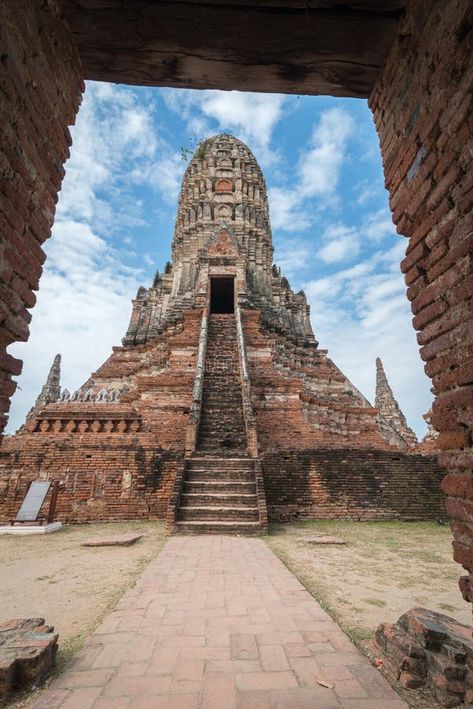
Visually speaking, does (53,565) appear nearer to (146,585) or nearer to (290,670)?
(146,585)

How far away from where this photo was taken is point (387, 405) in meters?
25.5

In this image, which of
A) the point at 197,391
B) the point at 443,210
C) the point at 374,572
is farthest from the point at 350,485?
the point at 443,210

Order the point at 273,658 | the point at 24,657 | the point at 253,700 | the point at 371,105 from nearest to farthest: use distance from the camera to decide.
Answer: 1. the point at 253,700
2. the point at 24,657
3. the point at 273,658
4. the point at 371,105

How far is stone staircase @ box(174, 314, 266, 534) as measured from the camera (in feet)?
22.7

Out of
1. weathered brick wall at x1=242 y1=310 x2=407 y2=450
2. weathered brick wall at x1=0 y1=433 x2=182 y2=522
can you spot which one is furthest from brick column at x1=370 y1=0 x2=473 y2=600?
weathered brick wall at x1=242 y1=310 x2=407 y2=450

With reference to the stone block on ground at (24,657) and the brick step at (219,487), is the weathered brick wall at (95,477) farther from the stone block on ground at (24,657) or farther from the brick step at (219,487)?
the stone block on ground at (24,657)

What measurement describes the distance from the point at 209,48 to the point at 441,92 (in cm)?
151

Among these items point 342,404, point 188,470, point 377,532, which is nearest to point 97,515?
point 188,470

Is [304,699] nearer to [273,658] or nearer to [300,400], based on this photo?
[273,658]

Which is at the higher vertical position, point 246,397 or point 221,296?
point 221,296

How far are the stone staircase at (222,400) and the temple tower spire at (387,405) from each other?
1347 centimetres

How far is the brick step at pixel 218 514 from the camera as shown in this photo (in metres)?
7.12

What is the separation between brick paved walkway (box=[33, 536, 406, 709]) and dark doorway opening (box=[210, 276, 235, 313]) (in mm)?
18452

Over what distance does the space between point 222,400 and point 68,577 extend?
784 cm
